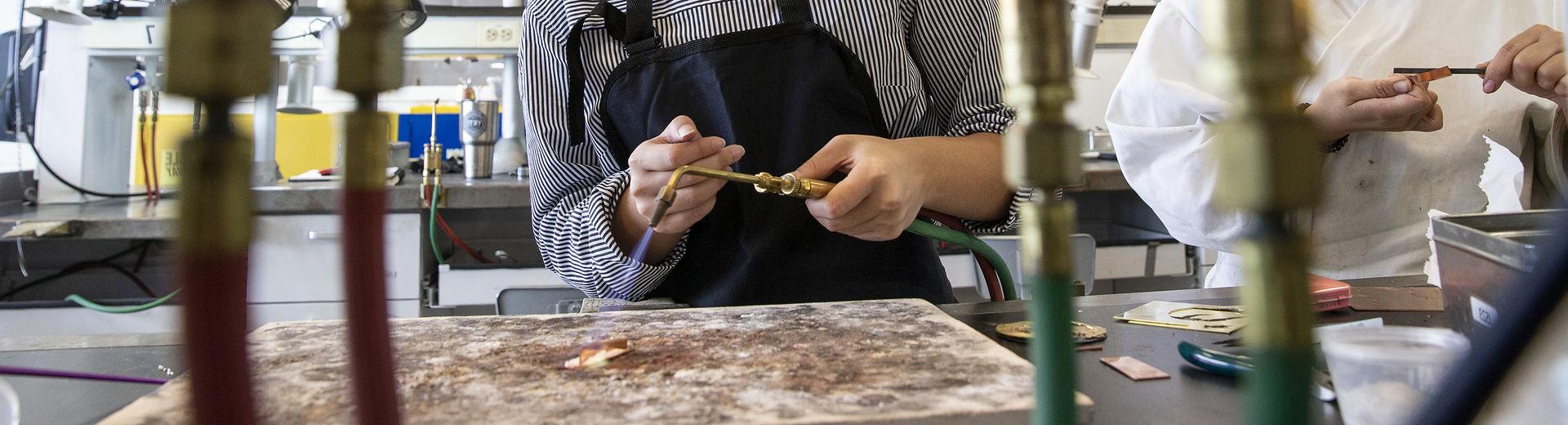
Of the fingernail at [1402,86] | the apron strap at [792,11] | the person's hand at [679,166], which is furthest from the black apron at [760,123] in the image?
the fingernail at [1402,86]

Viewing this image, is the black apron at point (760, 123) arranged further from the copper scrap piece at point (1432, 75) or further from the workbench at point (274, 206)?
the workbench at point (274, 206)

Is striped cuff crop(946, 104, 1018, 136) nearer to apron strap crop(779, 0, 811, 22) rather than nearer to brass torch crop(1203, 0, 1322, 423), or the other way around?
apron strap crop(779, 0, 811, 22)

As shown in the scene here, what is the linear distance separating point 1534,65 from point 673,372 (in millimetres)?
895

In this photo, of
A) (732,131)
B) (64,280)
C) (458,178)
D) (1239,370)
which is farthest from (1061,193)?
(64,280)

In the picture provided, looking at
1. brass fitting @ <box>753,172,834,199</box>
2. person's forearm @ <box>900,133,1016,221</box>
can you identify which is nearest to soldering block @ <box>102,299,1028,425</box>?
brass fitting @ <box>753,172,834,199</box>

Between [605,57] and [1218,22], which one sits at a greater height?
[605,57]

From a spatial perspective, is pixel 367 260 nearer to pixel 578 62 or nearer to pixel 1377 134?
pixel 578 62

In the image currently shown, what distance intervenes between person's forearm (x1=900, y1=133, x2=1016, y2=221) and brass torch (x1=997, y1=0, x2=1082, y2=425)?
26.6 inches

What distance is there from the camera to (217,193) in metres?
0.12

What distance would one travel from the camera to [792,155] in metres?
0.92

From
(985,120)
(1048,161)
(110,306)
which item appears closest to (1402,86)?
(985,120)

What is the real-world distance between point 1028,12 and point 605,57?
0.81 meters

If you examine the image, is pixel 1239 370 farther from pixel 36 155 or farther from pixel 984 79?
pixel 36 155

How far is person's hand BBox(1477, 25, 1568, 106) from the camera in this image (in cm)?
90
